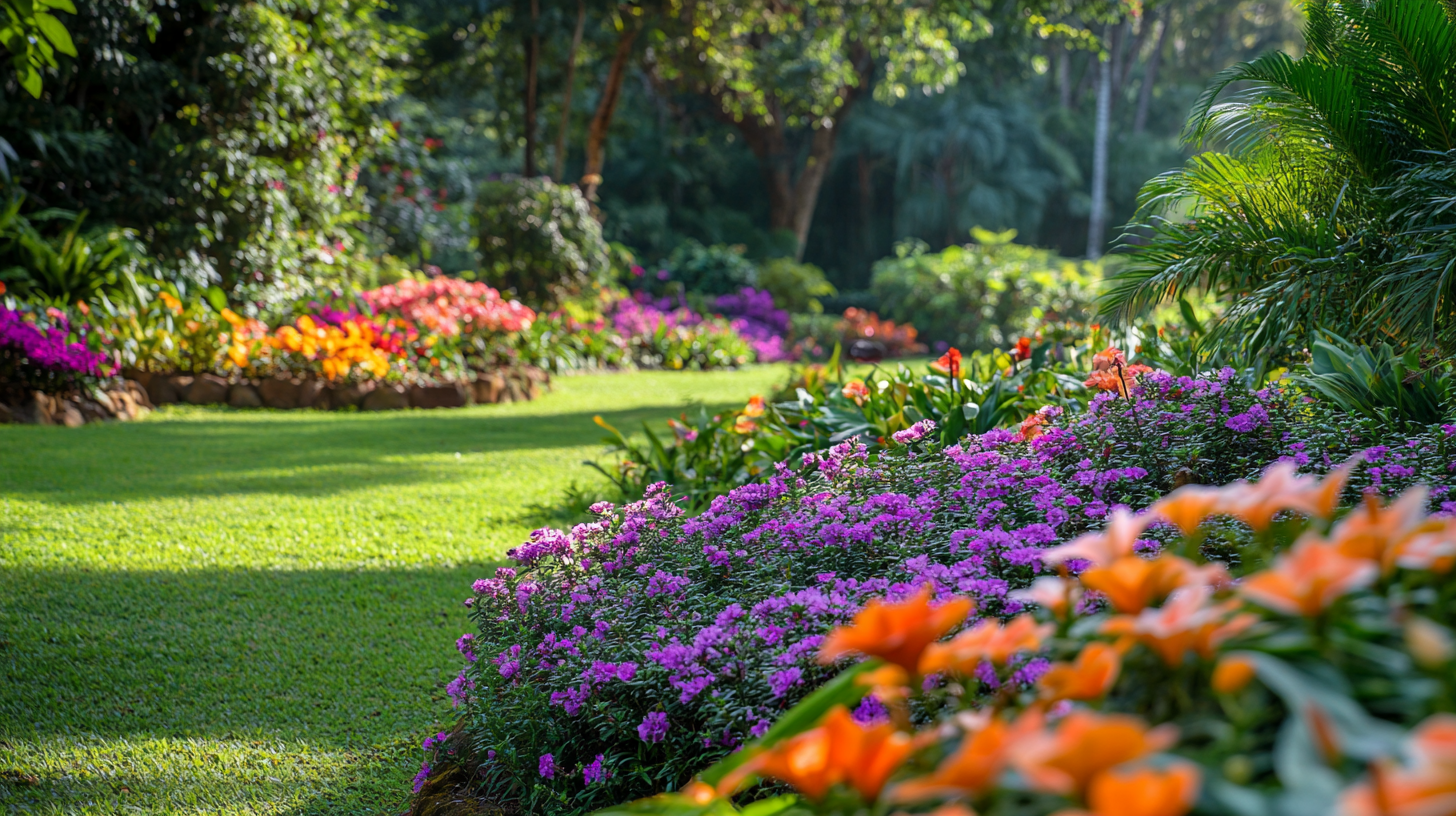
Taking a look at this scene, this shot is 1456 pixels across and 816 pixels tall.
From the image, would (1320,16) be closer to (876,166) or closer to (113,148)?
(113,148)

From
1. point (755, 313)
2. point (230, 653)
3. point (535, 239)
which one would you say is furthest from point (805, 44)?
point (230, 653)

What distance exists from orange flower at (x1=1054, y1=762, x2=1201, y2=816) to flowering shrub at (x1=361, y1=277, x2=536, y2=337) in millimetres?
9028

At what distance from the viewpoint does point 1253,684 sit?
0.76 m

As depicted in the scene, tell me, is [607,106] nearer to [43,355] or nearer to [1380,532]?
[43,355]

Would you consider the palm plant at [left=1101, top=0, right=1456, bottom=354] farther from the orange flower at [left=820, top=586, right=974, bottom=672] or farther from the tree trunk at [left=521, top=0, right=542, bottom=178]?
the tree trunk at [left=521, top=0, right=542, bottom=178]

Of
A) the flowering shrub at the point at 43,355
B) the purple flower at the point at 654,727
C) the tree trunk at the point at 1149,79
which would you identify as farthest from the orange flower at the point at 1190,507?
the tree trunk at the point at 1149,79

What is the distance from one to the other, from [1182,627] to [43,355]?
740cm

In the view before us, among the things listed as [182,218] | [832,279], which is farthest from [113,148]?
A: [832,279]

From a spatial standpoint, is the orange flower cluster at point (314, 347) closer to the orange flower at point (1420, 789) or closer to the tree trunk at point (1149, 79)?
the orange flower at point (1420, 789)

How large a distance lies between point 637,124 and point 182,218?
50.2 ft

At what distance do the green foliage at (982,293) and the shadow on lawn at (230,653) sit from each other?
11.8m

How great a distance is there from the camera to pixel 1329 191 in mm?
3797

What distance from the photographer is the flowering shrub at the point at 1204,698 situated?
1.87ft

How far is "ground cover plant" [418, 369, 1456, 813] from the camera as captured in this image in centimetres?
182
